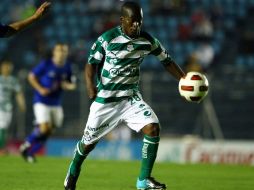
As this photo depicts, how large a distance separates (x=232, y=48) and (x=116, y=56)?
1578cm

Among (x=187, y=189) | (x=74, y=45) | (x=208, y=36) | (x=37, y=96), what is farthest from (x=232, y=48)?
(x=187, y=189)

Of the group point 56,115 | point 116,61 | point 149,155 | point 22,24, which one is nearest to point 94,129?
point 149,155

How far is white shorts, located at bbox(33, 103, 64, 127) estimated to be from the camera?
624 inches

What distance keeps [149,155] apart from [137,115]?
487 millimetres

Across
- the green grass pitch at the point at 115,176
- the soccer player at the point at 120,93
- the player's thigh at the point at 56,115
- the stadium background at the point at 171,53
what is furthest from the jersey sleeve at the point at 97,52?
the stadium background at the point at 171,53

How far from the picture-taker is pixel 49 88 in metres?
15.9

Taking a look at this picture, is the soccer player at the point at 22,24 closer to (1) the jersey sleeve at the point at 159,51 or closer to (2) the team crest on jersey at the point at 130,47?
(2) the team crest on jersey at the point at 130,47

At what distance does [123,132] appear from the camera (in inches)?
803

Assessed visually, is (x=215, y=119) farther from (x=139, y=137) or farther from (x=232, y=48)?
(x=232, y=48)

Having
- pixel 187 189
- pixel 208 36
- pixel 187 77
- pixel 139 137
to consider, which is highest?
pixel 187 77

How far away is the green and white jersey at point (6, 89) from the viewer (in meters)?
18.5

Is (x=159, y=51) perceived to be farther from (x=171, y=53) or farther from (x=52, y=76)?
(x=171, y=53)

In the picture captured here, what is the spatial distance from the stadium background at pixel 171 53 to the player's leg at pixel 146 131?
32.3 ft

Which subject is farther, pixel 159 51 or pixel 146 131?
pixel 159 51
